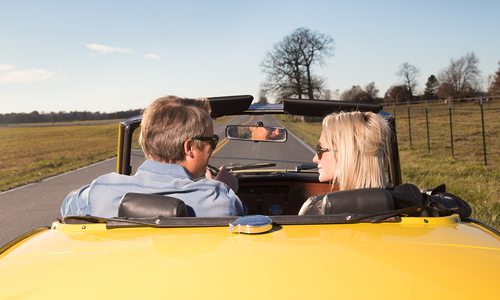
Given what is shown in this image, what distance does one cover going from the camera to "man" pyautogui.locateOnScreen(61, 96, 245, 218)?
2160mm

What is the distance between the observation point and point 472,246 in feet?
5.76

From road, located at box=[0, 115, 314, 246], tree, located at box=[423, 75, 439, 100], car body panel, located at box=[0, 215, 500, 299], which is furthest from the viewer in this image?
tree, located at box=[423, 75, 439, 100]

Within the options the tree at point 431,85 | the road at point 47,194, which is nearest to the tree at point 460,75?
the tree at point 431,85

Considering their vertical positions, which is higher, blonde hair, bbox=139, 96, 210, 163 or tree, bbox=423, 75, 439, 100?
tree, bbox=423, 75, 439, 100

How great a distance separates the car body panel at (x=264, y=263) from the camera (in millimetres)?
1357

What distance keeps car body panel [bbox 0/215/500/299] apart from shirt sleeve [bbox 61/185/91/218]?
323 mm

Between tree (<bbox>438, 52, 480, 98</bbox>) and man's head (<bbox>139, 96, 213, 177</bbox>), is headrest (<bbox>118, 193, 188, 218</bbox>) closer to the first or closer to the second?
man's head (<bbox>139, 96, 213, 177</bbox>)

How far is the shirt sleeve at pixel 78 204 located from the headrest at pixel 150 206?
0.35 meters

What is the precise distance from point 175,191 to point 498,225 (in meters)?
4.95

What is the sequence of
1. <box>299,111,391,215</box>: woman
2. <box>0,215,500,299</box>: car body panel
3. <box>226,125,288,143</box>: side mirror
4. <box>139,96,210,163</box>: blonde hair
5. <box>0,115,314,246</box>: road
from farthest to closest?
<box>0,115,314,246</box>: road, <box>226,125,288,143</box>: side mirror, <box>299,111,391,215</box>: woman, <box>139,96,210,163</box>: blonde hair, <box>0,215,500,299</box>: car body panel

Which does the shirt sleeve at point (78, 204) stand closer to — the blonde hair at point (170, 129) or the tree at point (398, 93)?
the blonde hair at point (170, 129)

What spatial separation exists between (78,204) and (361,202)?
50.7 inches

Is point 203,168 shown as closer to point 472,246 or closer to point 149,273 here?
point 149,273

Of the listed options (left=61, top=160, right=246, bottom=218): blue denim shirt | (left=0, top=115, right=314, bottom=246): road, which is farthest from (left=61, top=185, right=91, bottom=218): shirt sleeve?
(left=0, top=115, right=314, bottom=246): road
